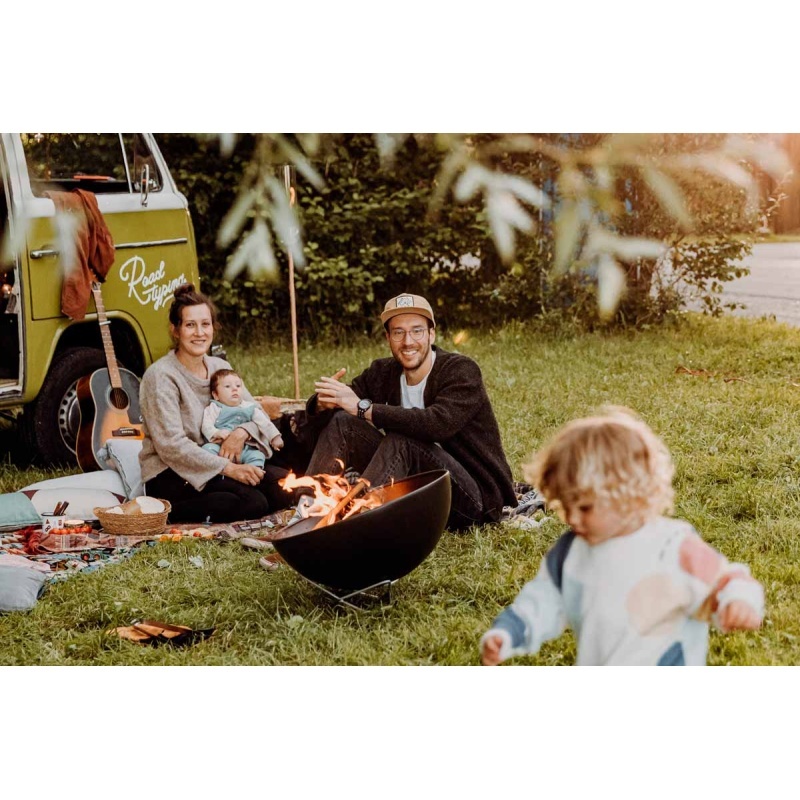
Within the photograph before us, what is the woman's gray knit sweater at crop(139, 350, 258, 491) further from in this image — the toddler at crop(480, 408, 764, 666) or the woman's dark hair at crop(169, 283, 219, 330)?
the toddler at crop(480, 408, 764, 666)

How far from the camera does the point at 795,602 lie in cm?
297

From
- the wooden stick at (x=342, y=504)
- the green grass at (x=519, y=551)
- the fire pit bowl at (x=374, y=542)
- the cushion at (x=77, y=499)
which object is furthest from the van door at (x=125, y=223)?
the fire pit bowl at (x=374, y=542)

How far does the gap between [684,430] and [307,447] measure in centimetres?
136

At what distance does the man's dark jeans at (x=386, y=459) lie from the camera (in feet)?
11.3

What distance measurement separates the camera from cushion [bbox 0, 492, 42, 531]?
3977 millimetres

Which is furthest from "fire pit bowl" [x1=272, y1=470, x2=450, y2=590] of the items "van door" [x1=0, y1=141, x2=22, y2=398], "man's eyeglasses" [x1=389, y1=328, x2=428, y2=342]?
"van door" [x1=0, y1=141, x2=22, y2=398]

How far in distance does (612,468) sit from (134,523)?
6.83ft

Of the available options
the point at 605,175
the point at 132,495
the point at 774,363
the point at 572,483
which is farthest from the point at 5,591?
the point at 774,363

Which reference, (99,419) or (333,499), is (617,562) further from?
(99,419)

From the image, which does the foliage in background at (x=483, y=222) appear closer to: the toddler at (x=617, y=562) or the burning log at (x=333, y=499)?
the toddler at (x=617, y=562)

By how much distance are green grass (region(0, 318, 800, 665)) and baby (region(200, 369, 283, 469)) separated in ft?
1.41

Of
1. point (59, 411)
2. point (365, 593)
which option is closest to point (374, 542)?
point (365, 593)

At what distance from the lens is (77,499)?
13.2 ft
